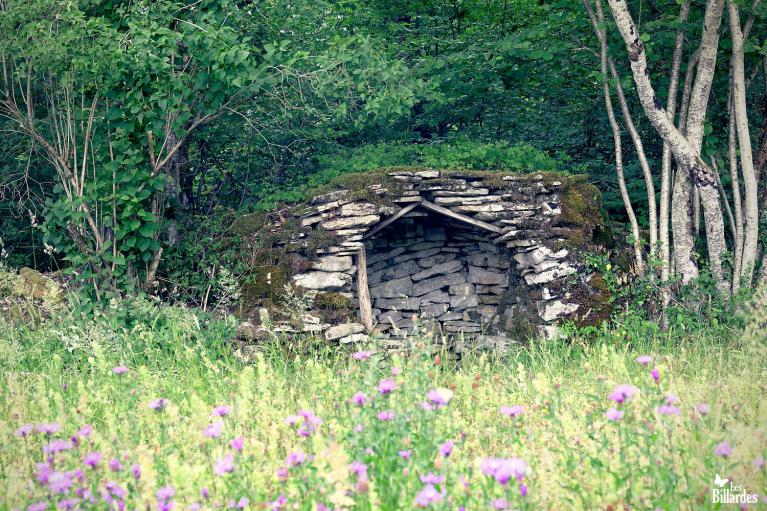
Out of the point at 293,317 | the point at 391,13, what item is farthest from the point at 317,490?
the point at 391,13

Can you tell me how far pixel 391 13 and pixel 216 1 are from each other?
299 centimetres

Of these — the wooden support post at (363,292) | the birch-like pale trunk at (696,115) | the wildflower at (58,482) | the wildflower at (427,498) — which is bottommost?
the wooden support post at (363,292)

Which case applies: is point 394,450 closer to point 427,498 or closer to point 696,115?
point 427,498

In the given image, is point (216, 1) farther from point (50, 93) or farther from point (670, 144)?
point (670, 144)

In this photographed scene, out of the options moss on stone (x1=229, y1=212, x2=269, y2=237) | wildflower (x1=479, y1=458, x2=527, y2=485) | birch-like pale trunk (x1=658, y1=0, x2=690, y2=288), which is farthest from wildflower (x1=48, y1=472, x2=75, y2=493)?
birch-like pale trunk (x1=658, y1=0, x2=690, y2=288)

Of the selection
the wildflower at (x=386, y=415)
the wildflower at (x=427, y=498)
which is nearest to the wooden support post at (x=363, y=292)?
the wildflower at (x=386, y=415)

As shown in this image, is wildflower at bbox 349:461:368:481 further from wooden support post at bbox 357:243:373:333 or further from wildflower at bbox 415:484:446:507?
wooden support post at bbox 357:243:373:333

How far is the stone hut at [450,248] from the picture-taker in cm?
675

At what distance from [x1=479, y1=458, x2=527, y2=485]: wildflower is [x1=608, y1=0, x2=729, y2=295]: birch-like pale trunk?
528 centimetres

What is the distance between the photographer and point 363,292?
7160 millimetres

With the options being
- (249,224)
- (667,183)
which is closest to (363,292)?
(249,224)

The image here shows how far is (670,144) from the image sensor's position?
267 inches

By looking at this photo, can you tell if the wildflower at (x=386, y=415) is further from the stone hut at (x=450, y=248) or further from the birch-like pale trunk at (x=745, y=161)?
the birch-like pale trunk at (x=745, y=161)
